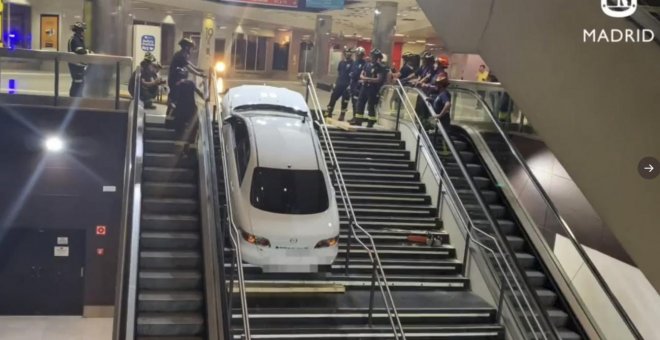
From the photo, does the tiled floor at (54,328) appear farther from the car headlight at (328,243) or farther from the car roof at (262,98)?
the car headlight at (328,243)

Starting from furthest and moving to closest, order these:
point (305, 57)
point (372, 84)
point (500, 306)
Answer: point (305, 57) < point (372, 84) < point (500, 306)

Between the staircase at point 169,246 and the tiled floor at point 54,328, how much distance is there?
382cm

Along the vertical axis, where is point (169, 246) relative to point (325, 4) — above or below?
below

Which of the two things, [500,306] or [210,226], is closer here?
[500,306]

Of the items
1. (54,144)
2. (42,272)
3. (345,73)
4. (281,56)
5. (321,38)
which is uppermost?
(321,38)

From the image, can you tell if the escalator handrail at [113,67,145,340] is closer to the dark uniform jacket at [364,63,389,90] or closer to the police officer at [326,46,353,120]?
the dark uniform jacket at [364,63,389,90]

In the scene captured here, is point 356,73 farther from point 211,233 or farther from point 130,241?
point 130,241

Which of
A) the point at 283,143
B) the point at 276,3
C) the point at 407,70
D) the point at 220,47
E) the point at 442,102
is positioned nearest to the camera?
the point at 283,143

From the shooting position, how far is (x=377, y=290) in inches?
352

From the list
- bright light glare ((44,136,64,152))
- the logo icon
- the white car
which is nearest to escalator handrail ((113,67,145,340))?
the white car

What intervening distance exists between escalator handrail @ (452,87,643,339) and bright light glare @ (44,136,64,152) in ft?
23.8

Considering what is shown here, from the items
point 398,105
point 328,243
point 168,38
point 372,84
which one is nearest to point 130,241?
point 328,243

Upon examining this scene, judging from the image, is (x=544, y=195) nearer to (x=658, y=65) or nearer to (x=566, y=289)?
(x=566, y=289)

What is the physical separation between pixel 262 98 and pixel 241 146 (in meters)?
1.45
